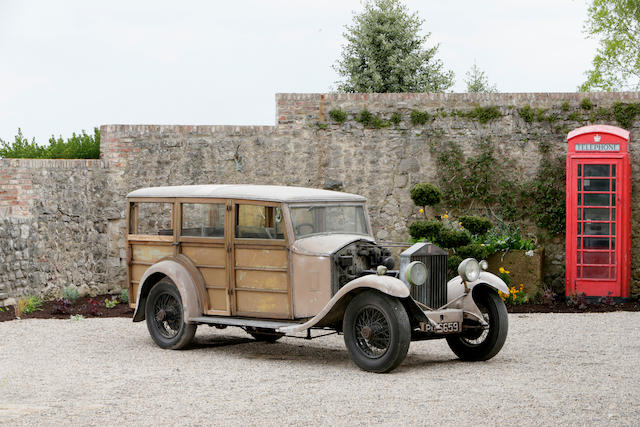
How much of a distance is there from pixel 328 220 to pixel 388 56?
16.9 m

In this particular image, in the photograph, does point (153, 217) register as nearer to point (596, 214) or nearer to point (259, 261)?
point (259, 261)

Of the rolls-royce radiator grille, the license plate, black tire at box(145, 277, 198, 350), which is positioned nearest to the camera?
the license plate

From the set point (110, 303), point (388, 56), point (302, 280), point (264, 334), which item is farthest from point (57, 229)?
point (388, 56)

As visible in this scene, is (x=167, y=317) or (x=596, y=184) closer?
(x=167, y=317)

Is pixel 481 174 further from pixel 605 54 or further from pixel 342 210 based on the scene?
pixel 605 54

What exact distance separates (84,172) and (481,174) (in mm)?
6426

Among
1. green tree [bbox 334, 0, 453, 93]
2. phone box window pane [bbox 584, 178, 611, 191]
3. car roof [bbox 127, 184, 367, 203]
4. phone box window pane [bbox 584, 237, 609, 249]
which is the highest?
green tree [bbox 334, 0, 453, 93]

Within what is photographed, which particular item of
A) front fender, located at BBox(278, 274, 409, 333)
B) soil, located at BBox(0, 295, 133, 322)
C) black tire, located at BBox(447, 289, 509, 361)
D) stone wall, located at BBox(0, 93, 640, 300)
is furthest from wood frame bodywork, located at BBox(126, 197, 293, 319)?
stone wall, located at BBox(0, 93, 640, 300)

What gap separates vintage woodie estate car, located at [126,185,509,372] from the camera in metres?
7.15

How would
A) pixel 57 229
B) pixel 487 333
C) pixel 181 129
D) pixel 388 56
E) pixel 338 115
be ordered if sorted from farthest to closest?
pixel 388 56 < pixel 181 129 < pixel 338 115 < pixel 57 229 < pixel 487 333

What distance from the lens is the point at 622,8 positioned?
2503 cm

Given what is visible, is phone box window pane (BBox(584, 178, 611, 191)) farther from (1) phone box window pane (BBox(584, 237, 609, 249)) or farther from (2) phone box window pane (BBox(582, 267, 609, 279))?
(2) phone box window pane (BBox(582, 267, 609, 279))

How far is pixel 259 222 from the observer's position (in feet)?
26.3

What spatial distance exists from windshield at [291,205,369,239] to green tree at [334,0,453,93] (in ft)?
51.6
